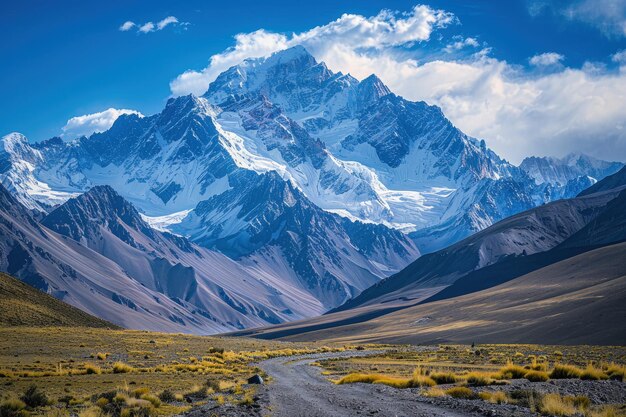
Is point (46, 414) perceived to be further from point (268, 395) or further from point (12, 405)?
point (268, 395)

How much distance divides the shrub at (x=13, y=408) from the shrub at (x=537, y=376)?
84.1ft

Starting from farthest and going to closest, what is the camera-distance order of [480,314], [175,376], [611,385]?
[480,314], [175,376], [611,385]

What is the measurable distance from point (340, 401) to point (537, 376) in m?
12.6

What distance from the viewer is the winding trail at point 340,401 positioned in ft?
89.9

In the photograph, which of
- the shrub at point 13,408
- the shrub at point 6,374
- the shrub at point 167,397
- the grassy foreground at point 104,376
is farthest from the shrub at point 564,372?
the shrub at point 6,374

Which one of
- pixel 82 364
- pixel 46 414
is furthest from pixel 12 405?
pixel 82 364

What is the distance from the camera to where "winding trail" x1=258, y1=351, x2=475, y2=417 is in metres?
27.4

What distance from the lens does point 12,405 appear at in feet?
94.9

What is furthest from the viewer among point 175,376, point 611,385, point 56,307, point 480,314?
point 480,314

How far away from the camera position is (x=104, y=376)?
44969 mm

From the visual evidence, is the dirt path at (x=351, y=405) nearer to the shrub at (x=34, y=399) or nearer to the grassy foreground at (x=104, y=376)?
the grassy foreground at (x=104, y=376)

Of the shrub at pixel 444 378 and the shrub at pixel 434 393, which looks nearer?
the shrub at pixel 434 393

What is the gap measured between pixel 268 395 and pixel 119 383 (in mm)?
11436

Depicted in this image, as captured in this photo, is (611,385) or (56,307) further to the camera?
(56,307)
